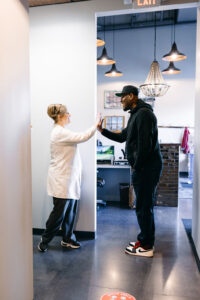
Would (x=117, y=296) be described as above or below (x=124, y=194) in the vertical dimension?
below

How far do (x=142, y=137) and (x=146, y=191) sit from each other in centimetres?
58

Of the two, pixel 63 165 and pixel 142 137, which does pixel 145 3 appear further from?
pixel 63 165

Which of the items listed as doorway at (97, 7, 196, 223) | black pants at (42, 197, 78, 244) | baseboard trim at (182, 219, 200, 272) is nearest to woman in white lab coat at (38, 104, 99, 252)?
black pants at (42, 197, 78, 244)

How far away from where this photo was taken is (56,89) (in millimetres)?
3303

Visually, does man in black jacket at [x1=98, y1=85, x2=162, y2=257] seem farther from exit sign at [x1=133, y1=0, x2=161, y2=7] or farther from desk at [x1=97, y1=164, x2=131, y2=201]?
desk at [x1=97, y1=164, x2=131, y2=201]

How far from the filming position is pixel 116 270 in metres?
2.55

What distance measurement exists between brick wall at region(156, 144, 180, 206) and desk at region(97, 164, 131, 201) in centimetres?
65

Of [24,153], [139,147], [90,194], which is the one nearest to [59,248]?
[90,194]

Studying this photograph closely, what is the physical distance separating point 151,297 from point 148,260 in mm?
646

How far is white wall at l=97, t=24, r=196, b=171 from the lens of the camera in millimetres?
7496

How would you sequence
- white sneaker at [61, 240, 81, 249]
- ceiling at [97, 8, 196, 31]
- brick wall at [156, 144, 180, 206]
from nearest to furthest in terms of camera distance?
1. white sneaker at [61, 240, 81, 249]
2. brick wall at [156, 144, 180, 206]
3. ceiling at [97, 8, 196, 31]

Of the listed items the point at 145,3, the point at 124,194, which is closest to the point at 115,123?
the point at 124,194

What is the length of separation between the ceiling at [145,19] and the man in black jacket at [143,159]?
16.4 feet

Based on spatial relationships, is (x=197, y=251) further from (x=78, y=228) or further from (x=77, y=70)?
(x=77, y=70)
